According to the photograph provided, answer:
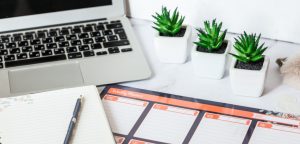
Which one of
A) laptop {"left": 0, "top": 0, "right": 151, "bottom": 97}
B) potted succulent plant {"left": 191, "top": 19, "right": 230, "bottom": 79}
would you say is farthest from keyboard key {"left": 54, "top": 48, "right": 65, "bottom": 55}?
potted succulent plant {"left": 191, "top": 19, "right": 230, "bottom": 79}

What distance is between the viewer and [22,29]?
3.41 feet

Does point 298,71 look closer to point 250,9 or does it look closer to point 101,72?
point 250,9

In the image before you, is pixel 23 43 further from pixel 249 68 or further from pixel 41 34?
pixel 249 68

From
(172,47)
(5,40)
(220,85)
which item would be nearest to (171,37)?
(172,47)

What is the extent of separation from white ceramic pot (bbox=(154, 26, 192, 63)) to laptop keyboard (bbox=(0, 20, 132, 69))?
0.06 m

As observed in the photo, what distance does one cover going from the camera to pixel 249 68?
33.7 inches

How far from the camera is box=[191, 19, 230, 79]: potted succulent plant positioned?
0.89 metres

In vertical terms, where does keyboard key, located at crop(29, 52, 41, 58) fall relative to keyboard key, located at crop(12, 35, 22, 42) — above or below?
below

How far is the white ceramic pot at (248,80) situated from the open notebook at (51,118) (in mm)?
229

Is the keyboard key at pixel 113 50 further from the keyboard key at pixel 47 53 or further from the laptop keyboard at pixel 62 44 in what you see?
the keyboard key at pixel 47 53

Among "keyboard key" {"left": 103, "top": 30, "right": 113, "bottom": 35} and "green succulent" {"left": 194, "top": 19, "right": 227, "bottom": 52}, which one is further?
"keyboard key" {"left": 103, "top": 30, "right": 113, "bottom": 35}

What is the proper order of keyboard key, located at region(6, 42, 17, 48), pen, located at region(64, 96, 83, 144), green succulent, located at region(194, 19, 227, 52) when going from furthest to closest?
keyboard key, located at region(6, 42, 17, 48), green succulent, located at region(194, 19, 227, 52), pen, located at region(64, 96, 83, 144)

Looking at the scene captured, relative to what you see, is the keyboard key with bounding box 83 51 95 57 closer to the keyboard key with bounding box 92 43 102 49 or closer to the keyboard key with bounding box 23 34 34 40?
the keyboard key with bounding box 92 43 102 49

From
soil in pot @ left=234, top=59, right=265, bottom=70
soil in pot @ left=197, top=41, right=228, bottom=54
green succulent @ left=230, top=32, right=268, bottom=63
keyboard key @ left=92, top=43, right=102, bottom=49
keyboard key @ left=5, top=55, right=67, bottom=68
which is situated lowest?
keyboard key @ left=5, top=55, right=67, bottom=68
